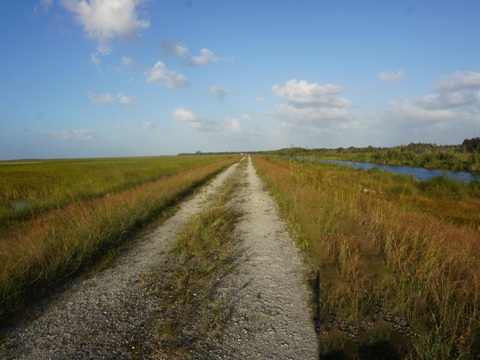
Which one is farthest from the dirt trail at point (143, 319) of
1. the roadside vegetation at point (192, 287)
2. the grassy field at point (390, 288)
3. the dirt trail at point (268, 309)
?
the grassy field at point (390, 288)

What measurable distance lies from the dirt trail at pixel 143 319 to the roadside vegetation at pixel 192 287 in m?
0.17

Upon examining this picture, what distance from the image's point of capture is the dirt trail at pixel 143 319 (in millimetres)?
2918

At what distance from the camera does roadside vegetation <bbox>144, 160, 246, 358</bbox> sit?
125 inches

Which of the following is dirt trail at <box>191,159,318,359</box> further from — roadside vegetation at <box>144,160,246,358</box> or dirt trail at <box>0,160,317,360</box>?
roadside vegetation at <box>144,160,246,358</box>

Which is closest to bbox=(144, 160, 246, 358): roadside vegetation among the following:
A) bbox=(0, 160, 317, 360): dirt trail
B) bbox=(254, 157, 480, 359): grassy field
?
bbox=(0, 160, 317, 360): dirt trail

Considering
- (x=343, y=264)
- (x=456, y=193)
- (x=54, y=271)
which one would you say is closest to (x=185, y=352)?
(x=343, y=264)

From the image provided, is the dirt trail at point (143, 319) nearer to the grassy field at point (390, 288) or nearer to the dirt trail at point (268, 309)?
the dirt trail at point (268, 309)

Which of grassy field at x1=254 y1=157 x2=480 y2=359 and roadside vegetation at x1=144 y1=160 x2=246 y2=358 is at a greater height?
grassy field at x1=254 y1=157 x2=480 y2=359

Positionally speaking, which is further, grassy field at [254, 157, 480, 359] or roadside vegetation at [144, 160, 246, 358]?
roadside vegetation at [144, 160, 246, 358]

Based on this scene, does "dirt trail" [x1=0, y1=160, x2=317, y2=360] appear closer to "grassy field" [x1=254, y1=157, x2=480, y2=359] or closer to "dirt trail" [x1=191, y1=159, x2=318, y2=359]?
"dirt trail" [x1=191, y1=159, x2=318, y2=359]

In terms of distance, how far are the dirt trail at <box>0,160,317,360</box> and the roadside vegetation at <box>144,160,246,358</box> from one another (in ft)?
0.54

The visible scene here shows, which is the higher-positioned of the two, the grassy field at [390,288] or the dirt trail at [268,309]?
the grassy field at [390,288]

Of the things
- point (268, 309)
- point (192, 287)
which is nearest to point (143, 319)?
point (192, 287)

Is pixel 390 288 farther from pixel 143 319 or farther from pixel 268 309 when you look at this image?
pixel 143 319
